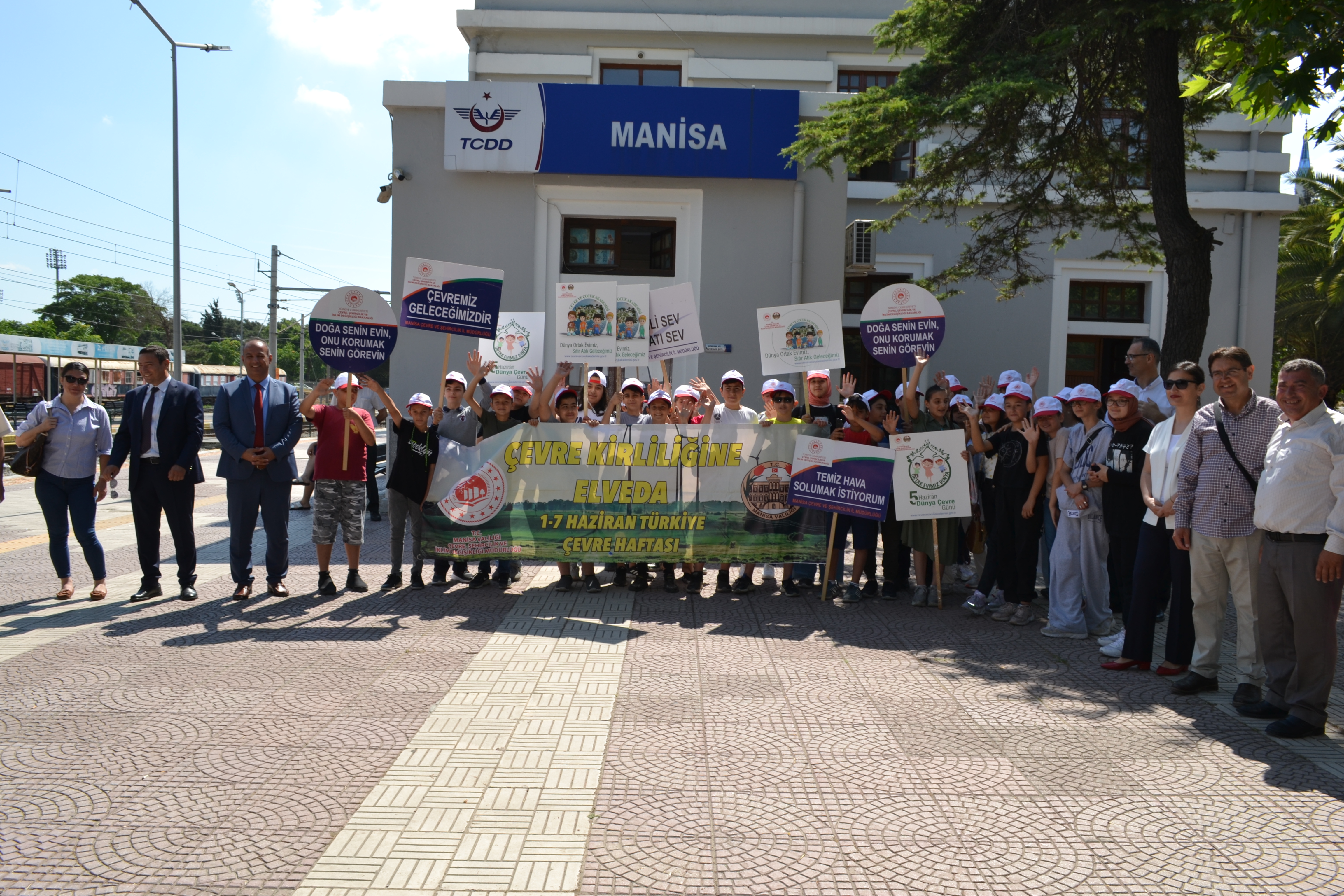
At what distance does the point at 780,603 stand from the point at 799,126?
23.5ft

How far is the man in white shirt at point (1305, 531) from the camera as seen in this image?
5.06 m

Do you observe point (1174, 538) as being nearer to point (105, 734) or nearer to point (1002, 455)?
point (1002, 455)

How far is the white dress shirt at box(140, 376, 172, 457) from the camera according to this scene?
314 inches

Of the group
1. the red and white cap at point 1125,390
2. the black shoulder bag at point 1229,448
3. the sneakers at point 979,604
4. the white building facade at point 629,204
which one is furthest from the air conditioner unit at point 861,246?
the black shoulder bag at point 1229,448

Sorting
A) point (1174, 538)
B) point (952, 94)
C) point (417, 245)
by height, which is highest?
point (952, 94)

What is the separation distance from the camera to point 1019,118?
12.4 m

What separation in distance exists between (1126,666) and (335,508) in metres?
6.54

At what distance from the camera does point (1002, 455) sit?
7.85 meters

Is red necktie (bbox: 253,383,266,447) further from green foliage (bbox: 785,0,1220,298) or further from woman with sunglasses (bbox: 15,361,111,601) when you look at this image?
green foliage (bbox: 785,0,1220,298)

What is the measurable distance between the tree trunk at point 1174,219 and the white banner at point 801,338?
459cm

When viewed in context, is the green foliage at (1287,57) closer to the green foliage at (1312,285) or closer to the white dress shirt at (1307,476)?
the white dress shirt at (1307,476)

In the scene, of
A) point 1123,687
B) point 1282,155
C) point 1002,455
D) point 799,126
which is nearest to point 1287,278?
point 1282,155

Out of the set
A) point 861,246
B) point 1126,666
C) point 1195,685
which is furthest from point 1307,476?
point 861,246

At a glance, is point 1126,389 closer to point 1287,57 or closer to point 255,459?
point 1287,57
